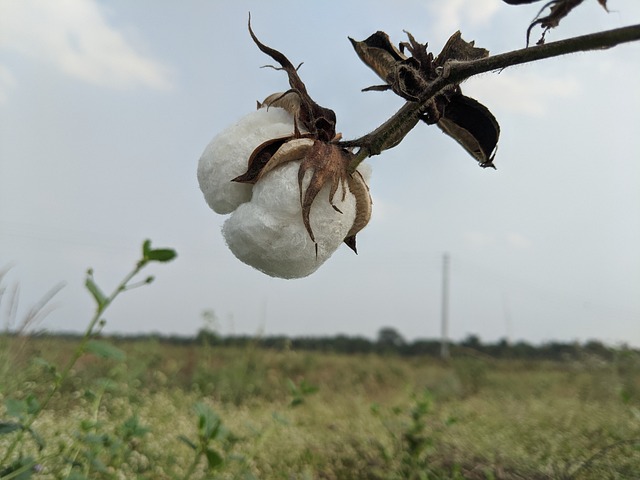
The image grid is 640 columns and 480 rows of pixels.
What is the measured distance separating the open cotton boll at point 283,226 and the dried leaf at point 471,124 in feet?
0.49

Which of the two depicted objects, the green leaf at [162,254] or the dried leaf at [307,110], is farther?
the green leaf at [162,254]

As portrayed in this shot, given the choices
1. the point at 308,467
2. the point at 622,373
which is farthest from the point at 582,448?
the point at 622,373

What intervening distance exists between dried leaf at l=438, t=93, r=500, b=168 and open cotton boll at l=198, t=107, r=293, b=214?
196 mm

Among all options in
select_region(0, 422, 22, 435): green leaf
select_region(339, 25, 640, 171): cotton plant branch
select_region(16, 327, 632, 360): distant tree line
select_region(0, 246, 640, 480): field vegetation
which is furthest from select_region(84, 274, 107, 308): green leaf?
select_region(16, 327, 632, 360): distant tree line

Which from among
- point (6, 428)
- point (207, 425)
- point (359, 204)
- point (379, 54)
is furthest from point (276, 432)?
point (379, 54)

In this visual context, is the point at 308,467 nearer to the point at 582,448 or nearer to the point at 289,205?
the point at 582,448

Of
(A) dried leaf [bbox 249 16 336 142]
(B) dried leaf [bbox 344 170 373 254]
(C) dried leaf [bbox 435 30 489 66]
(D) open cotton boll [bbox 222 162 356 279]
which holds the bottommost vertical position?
→ (D) open cotton boll [bbox 222 162 356 279]

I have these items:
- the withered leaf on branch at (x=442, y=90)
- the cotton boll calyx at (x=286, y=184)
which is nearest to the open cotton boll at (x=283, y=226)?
the cotton boll calyx at (x=286, y=184)

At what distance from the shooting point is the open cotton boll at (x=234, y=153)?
2.53ft

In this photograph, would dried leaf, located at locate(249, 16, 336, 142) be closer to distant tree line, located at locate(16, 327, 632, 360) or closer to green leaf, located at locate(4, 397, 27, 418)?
green leaf, located at locate(4, 397, 27, 418)

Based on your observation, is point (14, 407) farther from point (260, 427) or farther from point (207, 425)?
point (260, 427)

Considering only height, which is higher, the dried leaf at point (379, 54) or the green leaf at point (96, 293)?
the dried leaf at point (379, 54)

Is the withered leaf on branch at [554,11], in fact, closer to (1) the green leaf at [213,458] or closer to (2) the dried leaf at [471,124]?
(2) the dried leaf at [471,124]

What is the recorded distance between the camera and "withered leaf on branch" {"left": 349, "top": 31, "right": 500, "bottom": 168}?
2.33 feet
